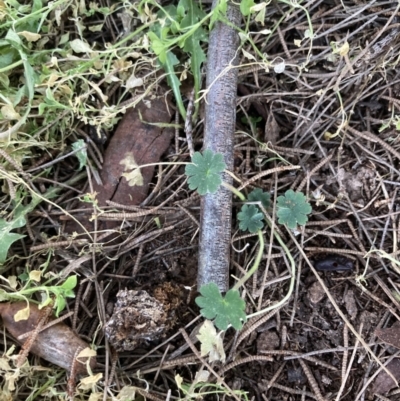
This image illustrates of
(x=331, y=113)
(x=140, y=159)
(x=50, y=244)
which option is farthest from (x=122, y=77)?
(x=331, y=113)

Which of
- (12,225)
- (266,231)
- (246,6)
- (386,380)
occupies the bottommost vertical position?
(386,380)

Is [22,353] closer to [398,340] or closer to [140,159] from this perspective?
[140,159]

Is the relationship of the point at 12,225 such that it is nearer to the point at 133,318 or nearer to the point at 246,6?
the point at 133,318

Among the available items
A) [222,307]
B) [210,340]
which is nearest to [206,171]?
[222,307]

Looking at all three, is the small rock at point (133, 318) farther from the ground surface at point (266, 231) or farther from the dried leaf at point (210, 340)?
the dried leaf at point (210, 340)

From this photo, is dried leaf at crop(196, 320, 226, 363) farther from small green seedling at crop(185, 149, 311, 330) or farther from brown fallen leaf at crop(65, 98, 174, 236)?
brown fallen leaf at crop(65, 98, 174, 236)

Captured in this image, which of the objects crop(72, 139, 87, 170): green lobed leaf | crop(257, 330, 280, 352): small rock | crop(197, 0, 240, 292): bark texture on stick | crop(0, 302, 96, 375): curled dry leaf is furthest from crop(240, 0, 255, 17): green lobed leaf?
crop(0, 302, 96, 375): curled dry leaf

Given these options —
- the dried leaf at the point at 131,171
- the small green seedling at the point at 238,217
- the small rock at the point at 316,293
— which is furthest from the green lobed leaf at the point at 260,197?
the dried leaf at the point at 131,171
